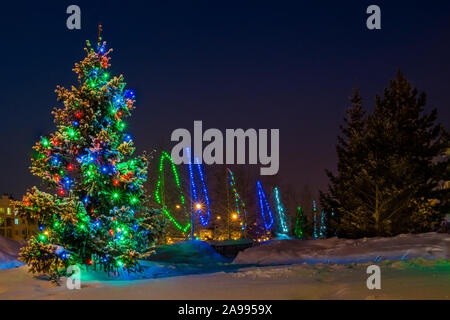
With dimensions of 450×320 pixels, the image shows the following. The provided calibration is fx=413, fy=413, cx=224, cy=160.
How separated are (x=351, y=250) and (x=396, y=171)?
6.00 meters

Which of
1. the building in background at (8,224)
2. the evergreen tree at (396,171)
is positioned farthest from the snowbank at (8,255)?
the building in background at (8,224)

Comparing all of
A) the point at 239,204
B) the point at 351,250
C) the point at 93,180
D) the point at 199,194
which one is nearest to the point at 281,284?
the point at 93,180

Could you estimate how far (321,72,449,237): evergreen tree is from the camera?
21.5 meters

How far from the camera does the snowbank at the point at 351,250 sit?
15023mm

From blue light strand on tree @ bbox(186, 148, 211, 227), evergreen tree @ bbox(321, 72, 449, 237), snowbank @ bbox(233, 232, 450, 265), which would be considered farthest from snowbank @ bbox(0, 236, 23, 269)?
blue light strand on tree @ bbox(186, 148, 211, 227)

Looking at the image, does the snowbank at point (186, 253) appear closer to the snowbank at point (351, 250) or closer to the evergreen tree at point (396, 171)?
the snowbank at point (351, 250)

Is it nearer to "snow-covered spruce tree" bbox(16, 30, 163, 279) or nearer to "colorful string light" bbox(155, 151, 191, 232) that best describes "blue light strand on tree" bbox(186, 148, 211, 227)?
"colorful string light" bbox(155, 151, 191, 232)

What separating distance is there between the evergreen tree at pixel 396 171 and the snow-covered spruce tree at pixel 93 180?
13091mm

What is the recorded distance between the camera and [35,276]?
11.8 meters

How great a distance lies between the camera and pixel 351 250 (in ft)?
57.1

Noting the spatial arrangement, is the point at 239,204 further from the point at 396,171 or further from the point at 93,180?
the point at 93,180
